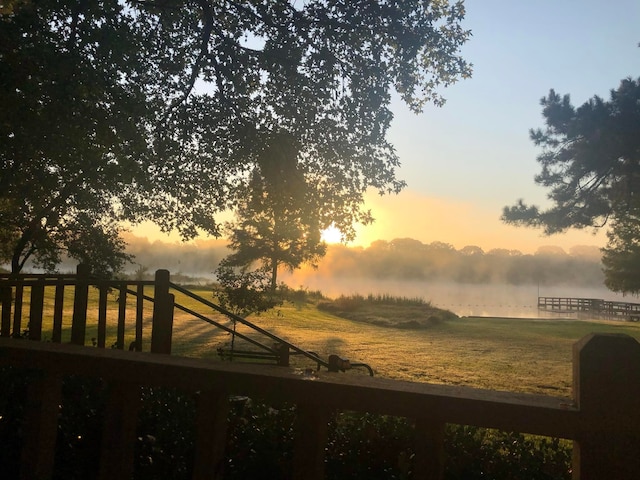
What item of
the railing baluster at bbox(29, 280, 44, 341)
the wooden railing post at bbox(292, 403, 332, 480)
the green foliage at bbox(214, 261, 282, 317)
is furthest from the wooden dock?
the wooden railing post at bbox(292, 403, 332, 480)

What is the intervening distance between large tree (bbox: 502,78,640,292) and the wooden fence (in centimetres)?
1858

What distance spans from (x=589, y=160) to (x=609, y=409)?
19.3 metres

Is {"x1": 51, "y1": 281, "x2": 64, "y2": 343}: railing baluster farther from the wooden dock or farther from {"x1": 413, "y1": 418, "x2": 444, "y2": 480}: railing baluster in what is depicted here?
the wooden dock

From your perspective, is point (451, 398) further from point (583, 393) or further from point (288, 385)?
point (288, 385)

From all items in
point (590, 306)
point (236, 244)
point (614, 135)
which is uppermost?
point (614, 135)

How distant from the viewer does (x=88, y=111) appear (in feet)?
27.8

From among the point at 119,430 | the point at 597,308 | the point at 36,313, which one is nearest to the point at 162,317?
the point at 36,313

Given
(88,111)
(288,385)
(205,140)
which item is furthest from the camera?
(205,140)

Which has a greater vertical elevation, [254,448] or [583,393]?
[583,393]

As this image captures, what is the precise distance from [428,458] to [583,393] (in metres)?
0.69

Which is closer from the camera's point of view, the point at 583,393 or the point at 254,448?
the point at 583,393

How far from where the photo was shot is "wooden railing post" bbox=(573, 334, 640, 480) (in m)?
1.83

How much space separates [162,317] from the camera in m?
5.01

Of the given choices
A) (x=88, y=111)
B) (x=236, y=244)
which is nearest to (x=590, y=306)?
(x=236, y=244)
